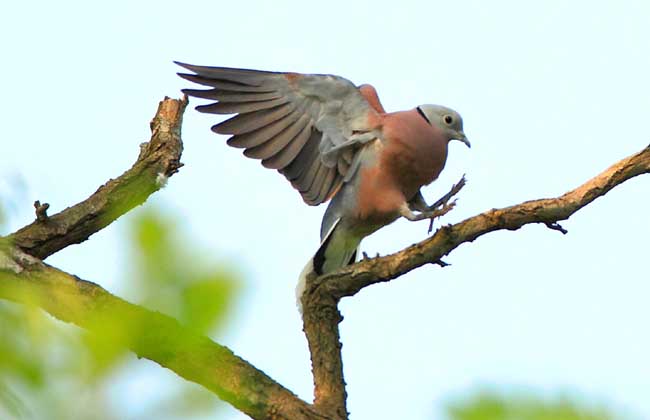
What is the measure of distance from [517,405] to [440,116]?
6.44 meters

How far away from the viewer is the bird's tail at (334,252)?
21.2 feet

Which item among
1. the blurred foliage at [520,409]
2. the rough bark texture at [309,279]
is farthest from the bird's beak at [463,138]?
the blurred foliage at [520,409]

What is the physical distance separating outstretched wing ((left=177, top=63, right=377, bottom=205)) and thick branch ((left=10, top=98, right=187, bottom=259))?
1.03 metres

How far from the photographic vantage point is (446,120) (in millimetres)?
7395

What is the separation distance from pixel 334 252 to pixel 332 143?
0.76 meters

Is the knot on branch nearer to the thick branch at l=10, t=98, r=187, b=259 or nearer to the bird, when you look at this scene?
the thick branch at l=10, t=98, r=187, b=259

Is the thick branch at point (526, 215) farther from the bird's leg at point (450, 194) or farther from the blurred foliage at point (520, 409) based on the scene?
the blurred foliage at point (520, 409)

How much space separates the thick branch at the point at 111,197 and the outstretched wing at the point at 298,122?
103 centimetres

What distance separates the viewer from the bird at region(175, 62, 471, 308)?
6703 mm

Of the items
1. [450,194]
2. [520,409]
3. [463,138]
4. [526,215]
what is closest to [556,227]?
[526,215]

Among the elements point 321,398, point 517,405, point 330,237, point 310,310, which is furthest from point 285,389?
point 517,405

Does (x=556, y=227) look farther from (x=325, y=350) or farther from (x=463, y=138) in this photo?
(x=463, y=138)

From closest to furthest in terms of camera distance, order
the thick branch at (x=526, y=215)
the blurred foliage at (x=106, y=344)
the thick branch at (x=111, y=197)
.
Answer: the blurred foliage at (x=106, y=344)
the thick branch at (x=526, y=215)
the thick branch at (x=111, y=197)

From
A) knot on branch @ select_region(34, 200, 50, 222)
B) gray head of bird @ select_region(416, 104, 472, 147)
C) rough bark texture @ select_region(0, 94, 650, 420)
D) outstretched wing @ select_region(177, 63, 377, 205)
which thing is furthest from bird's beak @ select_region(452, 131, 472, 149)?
knot on branch @ select_region(34, 200, 50, 222)
